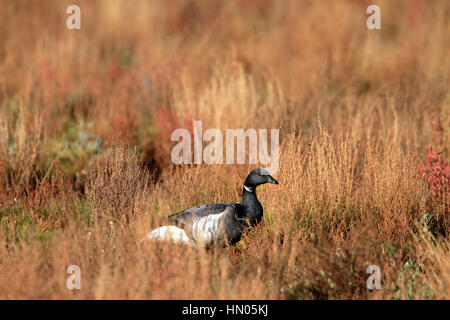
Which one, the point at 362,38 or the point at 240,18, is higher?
the point at 240,18

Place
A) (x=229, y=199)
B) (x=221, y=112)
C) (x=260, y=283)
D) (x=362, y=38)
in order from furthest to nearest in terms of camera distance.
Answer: (x=362, y=38), (x=221, y=112), (x=229, y=199), (x=260, y=283)

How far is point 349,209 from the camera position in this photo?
16.2ft

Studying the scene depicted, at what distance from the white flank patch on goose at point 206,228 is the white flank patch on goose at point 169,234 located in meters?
0.09

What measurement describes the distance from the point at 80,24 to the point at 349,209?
712 centimetres

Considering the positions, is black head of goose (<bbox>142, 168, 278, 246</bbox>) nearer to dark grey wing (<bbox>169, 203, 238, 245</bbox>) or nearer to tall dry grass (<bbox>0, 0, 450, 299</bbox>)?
dark grey wing (<bbox>169, 203, 238, 245</bbox>)

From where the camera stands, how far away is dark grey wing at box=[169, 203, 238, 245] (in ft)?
14.3

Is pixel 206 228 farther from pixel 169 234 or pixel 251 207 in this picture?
pixel 251 207

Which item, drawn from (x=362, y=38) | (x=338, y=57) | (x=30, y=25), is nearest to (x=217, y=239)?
(x=338, y=57)

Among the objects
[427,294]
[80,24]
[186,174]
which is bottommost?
[427,294]

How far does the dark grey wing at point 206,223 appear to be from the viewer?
14.3 feet

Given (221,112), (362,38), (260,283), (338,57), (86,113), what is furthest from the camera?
(362,38)

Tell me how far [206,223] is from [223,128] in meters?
2.36

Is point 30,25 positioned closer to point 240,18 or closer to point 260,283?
point 240,18

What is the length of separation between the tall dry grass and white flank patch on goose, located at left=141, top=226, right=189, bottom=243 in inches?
6.0
